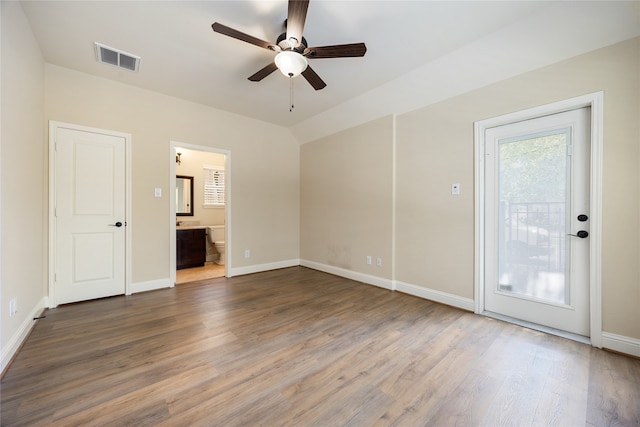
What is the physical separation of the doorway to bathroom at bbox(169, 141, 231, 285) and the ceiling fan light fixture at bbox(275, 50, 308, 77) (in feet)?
8.26

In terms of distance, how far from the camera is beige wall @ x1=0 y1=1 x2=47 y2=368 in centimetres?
189

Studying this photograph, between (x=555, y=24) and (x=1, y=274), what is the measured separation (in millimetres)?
4646

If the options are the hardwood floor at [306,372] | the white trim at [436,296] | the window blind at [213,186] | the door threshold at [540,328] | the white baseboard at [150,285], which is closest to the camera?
the hardwood floor at [306,372]

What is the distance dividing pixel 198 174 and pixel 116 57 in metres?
3.23

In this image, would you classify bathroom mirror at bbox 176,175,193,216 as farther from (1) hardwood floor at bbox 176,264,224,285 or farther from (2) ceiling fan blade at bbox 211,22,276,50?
(2) ceiling fan blade at bbox 211,22,276,50

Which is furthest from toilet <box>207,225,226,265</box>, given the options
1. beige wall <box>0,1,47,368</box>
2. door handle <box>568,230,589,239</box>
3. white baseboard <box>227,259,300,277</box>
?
door handle <box>568,230,589,239</box>

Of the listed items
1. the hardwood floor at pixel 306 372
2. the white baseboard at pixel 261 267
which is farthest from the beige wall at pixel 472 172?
the white baseboard at pixel 261 267

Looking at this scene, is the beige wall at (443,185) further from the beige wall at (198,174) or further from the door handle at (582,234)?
the beige wall at (198,174)

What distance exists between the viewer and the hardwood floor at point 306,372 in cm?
145

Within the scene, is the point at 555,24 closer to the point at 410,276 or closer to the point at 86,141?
the point at 410,276

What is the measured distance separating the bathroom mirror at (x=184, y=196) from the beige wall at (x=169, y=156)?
190 cm

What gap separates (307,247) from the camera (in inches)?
206

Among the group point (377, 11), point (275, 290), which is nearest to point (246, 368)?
A: point (275, 290)

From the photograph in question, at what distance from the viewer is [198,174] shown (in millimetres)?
5875
